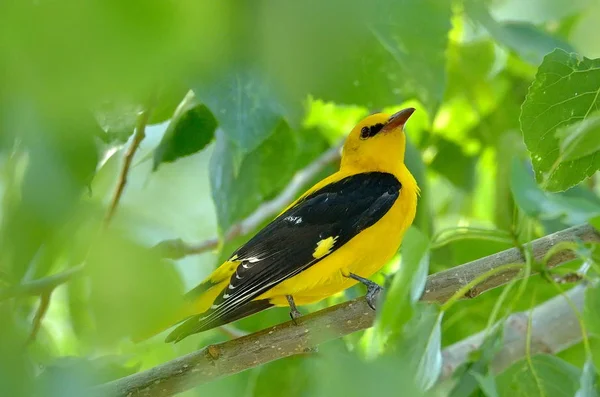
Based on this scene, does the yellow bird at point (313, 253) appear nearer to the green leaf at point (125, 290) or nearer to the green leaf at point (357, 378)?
the green leaf at point (357, 378)

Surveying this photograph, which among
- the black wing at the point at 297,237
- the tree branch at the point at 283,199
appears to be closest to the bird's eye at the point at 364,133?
the black wing at the point at 297,237

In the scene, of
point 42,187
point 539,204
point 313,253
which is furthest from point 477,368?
point 42,187

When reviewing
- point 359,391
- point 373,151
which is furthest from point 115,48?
point 373,151

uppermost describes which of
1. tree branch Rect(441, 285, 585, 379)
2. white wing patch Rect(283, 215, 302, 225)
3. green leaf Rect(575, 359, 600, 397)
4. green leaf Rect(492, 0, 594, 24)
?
green leaf Rect(492, 0, 594, 24)

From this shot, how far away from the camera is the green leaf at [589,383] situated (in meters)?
1.40

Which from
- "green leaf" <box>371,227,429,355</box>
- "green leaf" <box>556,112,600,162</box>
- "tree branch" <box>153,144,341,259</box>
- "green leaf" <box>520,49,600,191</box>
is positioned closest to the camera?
"green leaf" <box>371,227,429,355</box>

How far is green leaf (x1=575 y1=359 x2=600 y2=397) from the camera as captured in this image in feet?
4.60

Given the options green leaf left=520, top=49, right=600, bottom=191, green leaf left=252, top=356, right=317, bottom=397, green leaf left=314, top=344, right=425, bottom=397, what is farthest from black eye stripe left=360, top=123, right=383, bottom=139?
green leaf left=314, top=344, right=425, bottom=397

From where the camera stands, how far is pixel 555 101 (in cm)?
138

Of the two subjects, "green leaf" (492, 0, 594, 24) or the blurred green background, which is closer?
the blurred green background

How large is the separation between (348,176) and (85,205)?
1.70 m

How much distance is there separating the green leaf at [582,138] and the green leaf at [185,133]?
0.87 metres

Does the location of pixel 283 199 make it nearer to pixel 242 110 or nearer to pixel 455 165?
pixel 455 165

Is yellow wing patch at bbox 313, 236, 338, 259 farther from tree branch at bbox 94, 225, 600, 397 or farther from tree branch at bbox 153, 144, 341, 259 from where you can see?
tree branch at bbox 153, 144, 341, 259
